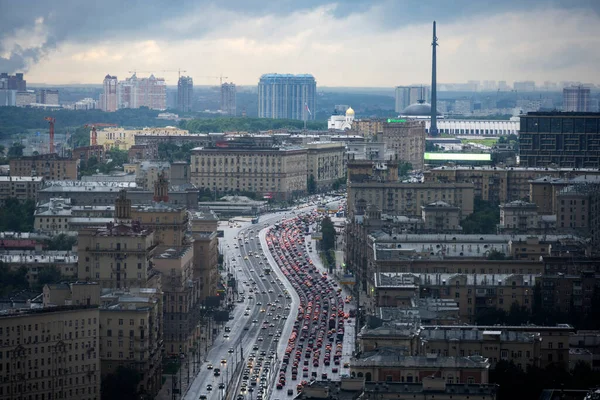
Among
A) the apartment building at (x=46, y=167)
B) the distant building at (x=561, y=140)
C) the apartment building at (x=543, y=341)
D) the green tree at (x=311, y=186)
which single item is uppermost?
the distant building at (x=561, y=140)

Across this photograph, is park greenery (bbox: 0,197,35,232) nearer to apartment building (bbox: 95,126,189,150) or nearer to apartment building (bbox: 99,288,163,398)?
apartment building (bbox: 99,288,163,398)

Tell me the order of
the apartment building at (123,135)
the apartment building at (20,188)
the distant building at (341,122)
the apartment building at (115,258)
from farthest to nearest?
the distant building at (341,122)
the apartment building at (123,135)
the apartment building at (20,188)
the apartment building at (115,258)

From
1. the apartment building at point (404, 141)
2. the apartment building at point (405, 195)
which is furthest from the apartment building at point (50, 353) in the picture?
the apartment building at point (404, 141)

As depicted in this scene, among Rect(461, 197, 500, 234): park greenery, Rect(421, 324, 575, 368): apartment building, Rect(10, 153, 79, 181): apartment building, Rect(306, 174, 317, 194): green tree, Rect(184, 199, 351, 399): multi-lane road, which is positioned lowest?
Rect(184, 199, 351, 399): multi-lane road

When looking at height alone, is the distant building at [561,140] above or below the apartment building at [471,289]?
above

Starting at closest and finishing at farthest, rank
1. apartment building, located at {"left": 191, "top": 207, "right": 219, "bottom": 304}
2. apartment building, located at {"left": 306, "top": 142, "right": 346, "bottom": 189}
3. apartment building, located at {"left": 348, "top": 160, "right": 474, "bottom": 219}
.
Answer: apartment building, located at {"left": 191, "top": 207, "right": 219, "bottom": 304} < apartment building, located at {"left": 348, "top": 160, "right": 474, "bottom": 219} < apartment building, located at {"left": 306, "top": 142, "right": 346, "bottom": 189}

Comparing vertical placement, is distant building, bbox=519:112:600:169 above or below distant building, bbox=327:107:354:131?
above

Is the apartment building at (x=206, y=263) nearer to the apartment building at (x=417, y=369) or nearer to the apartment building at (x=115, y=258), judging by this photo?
the apartment building at (x=115, y=258)

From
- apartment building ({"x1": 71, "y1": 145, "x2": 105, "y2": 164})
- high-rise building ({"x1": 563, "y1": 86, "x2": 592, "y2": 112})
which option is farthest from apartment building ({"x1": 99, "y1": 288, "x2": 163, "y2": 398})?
high-rise building ({"x1": 563, "y1": 86, "x2": 592, "y2": 112})
